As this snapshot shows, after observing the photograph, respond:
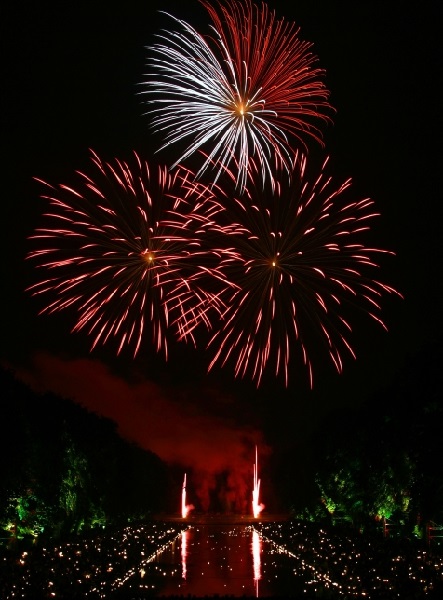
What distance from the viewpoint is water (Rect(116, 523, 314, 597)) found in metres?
25.7

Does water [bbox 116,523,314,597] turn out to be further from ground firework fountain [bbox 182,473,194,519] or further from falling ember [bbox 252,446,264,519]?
ground firework fountain [bbox 182,473,194,519]

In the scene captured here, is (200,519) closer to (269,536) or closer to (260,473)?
(260,473)

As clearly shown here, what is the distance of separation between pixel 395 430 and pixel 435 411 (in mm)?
11503

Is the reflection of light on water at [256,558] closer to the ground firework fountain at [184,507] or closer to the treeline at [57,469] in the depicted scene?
the treeline at [57,469]

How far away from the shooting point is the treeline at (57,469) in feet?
103

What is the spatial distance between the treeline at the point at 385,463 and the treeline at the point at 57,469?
13.1 meters

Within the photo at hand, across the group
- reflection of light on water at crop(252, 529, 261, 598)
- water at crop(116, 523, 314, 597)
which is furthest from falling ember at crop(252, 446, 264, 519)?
water at crop(116, 523, 314, 597)

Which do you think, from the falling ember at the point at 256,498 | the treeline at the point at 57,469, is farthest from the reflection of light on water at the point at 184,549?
the falling ember at the point at 256,498

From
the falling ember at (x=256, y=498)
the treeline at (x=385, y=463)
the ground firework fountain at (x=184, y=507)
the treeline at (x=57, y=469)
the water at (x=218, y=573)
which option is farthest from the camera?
the ground firework fountain at (x=184, y=507)

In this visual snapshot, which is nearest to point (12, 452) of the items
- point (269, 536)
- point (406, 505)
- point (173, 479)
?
point (406, 505)

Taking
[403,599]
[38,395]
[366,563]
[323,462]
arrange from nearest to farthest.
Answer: [403,599] < [366,563] < [38,395] < [323,462]

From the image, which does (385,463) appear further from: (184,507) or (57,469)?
(184,507)

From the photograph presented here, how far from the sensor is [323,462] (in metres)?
61.4

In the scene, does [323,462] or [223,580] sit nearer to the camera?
[223,580]
